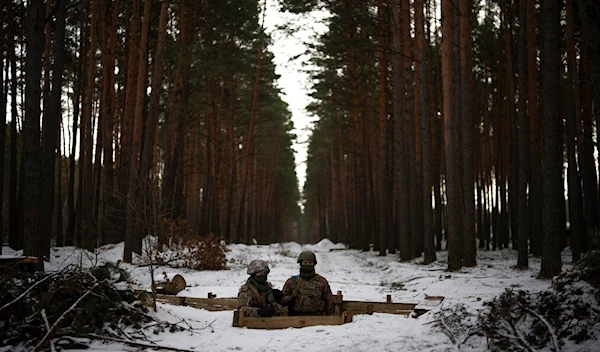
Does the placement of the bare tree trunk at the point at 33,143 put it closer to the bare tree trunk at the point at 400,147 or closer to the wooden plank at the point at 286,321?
the wooden plank at the point at 286,321

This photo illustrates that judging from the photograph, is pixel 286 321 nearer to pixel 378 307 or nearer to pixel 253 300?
pixel 253 300

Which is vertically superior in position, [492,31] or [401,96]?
[492,31]

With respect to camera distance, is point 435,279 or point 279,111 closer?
point 435,279

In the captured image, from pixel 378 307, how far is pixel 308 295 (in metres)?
1.06

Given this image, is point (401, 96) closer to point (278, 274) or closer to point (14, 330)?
point (278, 274)

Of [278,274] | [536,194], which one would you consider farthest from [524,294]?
[536,194]

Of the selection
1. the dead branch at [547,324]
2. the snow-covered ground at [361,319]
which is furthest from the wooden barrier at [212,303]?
the dead branch at [547,324]

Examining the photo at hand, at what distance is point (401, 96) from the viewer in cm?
1816

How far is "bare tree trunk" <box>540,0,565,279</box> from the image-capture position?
10.3m

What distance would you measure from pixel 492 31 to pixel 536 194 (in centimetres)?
903

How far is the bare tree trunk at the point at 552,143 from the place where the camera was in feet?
33.7

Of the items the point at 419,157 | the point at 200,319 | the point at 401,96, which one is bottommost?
the point at 200,319

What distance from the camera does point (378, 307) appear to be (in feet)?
25.6

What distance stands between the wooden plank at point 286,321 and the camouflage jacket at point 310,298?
592mm
